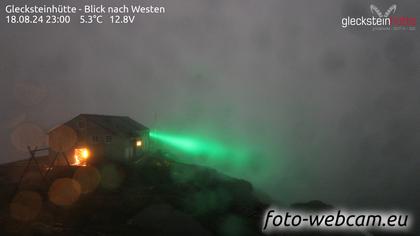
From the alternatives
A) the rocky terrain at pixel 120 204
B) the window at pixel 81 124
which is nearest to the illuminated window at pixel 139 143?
the rocky terrain at pixel 120 204

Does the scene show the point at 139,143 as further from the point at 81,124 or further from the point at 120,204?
the point at 120,204

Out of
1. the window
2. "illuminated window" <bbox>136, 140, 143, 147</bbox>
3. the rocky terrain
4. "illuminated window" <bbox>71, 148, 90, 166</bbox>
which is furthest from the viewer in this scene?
"illuminated window" <bbox>136, 140, 143, 147</bbox>

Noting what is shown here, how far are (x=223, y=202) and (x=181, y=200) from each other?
A: 18.4ft

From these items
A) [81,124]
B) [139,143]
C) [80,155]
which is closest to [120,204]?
[80,155]

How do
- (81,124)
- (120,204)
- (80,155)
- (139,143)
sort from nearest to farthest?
(120,204) → (80,155) → (81,124) → (139,143)

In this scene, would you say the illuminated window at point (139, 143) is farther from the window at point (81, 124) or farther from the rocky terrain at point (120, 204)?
the window at point (81, 124)

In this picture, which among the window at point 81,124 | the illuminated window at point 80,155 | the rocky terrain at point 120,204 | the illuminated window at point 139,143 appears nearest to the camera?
the rocky terrain at point 120,204

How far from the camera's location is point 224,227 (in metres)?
26.3

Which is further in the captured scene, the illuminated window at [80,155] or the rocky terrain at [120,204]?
the illuminated window at [80,155]

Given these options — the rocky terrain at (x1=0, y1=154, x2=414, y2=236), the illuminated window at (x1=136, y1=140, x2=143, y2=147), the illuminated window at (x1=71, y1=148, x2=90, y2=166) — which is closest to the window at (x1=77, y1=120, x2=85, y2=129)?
the illuminated window at (x1=71, y1=148, x2=90, y2=166)

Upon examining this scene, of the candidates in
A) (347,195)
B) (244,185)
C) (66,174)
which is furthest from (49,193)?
(347,195)

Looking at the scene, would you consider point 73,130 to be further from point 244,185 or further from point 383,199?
point 383,199

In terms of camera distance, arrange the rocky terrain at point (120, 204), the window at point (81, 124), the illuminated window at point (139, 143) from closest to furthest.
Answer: the rocky terrain at point (120, 204) < the window at point (81, 124) < the illuminated window at point (139, 143)

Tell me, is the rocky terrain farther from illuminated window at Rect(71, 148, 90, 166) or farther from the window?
the window
